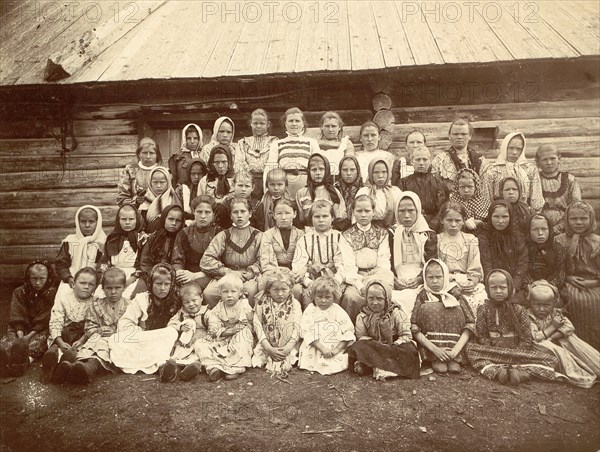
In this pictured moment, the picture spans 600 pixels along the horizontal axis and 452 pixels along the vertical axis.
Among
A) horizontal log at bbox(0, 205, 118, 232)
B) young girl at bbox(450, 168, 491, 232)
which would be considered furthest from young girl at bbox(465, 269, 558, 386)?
horizontal log at bbox(0, 205, 118, 232)

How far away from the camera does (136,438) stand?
2.87 metres

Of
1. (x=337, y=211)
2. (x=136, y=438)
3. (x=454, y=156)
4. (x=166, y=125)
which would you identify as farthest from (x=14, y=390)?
(x=454, y=156)

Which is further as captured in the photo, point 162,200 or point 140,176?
Result: point 140,176

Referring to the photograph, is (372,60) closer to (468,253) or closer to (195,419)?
(468,253)

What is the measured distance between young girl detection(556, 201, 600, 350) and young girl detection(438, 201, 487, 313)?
682 millimetres

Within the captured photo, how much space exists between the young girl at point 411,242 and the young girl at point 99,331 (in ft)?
7.31

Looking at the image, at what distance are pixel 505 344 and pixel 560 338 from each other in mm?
415

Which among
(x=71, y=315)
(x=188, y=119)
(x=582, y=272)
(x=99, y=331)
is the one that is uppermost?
(x=188, y=119)

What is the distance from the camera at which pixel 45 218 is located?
17.9 feet

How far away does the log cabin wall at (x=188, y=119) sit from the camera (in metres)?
5.22

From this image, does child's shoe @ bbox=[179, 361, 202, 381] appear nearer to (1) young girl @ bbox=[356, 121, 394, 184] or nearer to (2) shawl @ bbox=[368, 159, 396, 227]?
(2) shawl @ bbox=[368, 159, 396, 227]

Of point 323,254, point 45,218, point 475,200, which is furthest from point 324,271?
point 45,218

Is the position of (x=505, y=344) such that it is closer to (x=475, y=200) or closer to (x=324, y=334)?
(x=324, y=334)

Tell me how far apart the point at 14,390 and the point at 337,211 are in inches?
111
